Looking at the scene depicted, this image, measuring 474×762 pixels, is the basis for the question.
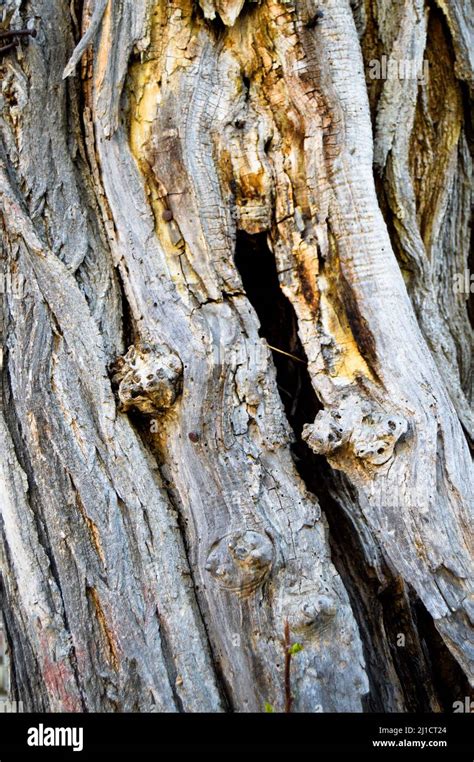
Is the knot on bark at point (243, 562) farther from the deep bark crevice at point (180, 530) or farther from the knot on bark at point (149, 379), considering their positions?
the knot on bark at point (149, 379)

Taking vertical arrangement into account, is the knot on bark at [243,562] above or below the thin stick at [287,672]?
above

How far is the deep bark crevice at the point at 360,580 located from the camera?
7.58 ft

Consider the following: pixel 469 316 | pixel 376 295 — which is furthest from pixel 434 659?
pixel 469 316

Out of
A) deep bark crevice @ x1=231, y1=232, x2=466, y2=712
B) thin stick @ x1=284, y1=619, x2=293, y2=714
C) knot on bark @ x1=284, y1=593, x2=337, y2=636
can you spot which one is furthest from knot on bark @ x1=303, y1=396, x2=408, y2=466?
thin stick @ x1=284, y1=619, x2=293, y2=714

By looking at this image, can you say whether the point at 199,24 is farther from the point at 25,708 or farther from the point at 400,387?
the point at 25,708

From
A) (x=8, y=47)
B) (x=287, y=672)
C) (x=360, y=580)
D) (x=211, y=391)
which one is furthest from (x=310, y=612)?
(x=8, y=47)

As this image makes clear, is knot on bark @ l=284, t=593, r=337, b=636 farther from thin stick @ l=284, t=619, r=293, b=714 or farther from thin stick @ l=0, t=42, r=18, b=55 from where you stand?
thin stick @ l=0, t=42, r=18, b=55

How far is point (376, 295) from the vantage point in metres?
2.22

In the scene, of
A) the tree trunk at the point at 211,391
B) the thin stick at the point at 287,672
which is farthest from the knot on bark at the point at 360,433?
the thin stick at the point at 287,672

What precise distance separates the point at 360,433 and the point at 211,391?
1.55ft

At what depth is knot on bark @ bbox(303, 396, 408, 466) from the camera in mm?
2062

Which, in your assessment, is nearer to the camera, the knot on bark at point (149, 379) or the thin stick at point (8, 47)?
the knot on bark at point (149, 379)
